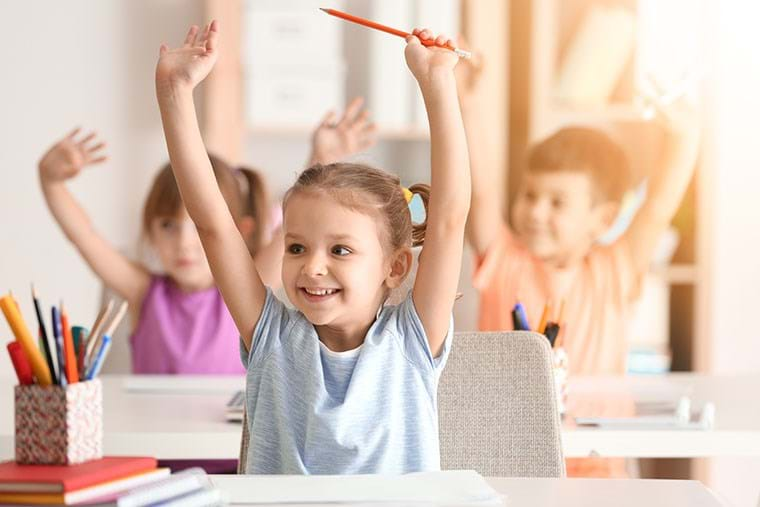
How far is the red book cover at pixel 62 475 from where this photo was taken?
92cm

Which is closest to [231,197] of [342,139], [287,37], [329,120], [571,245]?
[342,139]

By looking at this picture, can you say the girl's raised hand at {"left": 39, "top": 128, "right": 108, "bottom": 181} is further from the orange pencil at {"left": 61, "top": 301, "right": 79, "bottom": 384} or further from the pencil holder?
the orange pencil at {"left": 61, "top": 301, "right": 79, "bottom": 384}

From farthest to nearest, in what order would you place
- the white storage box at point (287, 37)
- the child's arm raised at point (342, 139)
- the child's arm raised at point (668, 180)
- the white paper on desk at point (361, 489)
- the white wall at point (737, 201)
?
the white wall at point (737, 201) → the white storage box at point (287, 37) → the child's arm raised at point (668, 180) → the child's arm raised at point (342, 139) → the white paper on desk at point (361, 489)

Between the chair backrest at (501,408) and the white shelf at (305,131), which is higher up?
the white shelf at (305,131)

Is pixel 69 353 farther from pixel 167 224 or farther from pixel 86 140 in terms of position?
pixel 167 224

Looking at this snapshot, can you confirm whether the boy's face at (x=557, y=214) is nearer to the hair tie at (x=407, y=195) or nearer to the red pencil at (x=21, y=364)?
the hair tie at (x=407, y=195)

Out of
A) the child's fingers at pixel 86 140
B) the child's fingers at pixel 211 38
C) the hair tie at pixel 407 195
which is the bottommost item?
the hair tie at pixel 407 195

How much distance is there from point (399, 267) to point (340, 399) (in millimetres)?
193

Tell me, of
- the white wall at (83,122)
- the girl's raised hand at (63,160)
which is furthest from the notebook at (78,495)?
the white wall at (83,122)

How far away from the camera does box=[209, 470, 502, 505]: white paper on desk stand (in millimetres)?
1049

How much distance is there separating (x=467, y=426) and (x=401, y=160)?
234 cm

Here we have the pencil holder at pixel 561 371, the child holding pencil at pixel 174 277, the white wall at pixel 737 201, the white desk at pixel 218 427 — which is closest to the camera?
the white desk at pixel 218 427

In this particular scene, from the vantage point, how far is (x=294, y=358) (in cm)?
134

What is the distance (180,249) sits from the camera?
8.32 ft
